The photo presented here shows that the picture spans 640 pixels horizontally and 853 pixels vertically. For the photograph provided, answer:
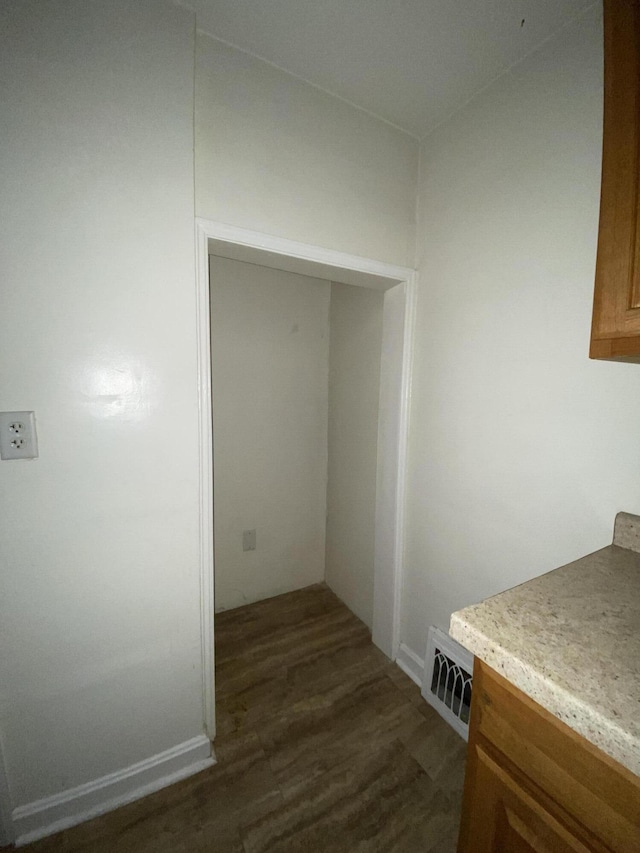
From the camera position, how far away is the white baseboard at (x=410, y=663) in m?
1.62

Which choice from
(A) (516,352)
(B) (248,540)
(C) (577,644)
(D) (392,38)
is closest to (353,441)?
(B) (248,540)

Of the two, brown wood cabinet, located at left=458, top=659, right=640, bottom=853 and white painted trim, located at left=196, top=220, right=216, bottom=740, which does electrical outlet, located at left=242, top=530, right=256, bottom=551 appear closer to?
white painted trim, located at left=196, top=220, right=216, bottom=740

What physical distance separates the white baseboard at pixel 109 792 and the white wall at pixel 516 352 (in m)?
1.10

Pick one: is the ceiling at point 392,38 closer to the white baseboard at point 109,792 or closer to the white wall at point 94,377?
the white wall at point 94,377

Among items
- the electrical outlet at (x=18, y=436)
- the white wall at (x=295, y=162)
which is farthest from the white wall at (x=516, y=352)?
the electrical outlet at (x=18, y=436)

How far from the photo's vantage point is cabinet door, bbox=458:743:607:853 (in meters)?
0.54

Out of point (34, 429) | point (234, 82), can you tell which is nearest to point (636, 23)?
point (234, 82)

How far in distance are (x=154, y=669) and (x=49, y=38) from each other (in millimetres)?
1894

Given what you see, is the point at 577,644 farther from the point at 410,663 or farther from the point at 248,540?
the point at 248,540

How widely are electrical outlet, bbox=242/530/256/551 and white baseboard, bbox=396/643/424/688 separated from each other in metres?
1.07

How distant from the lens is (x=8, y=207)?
86cm

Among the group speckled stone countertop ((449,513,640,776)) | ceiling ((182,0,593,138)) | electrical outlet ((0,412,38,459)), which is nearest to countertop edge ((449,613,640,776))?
speckled stone countertop ((449,513,640,776))

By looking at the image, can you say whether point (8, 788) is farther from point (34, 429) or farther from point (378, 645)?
point (378, 645)

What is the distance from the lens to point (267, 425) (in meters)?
2.21
